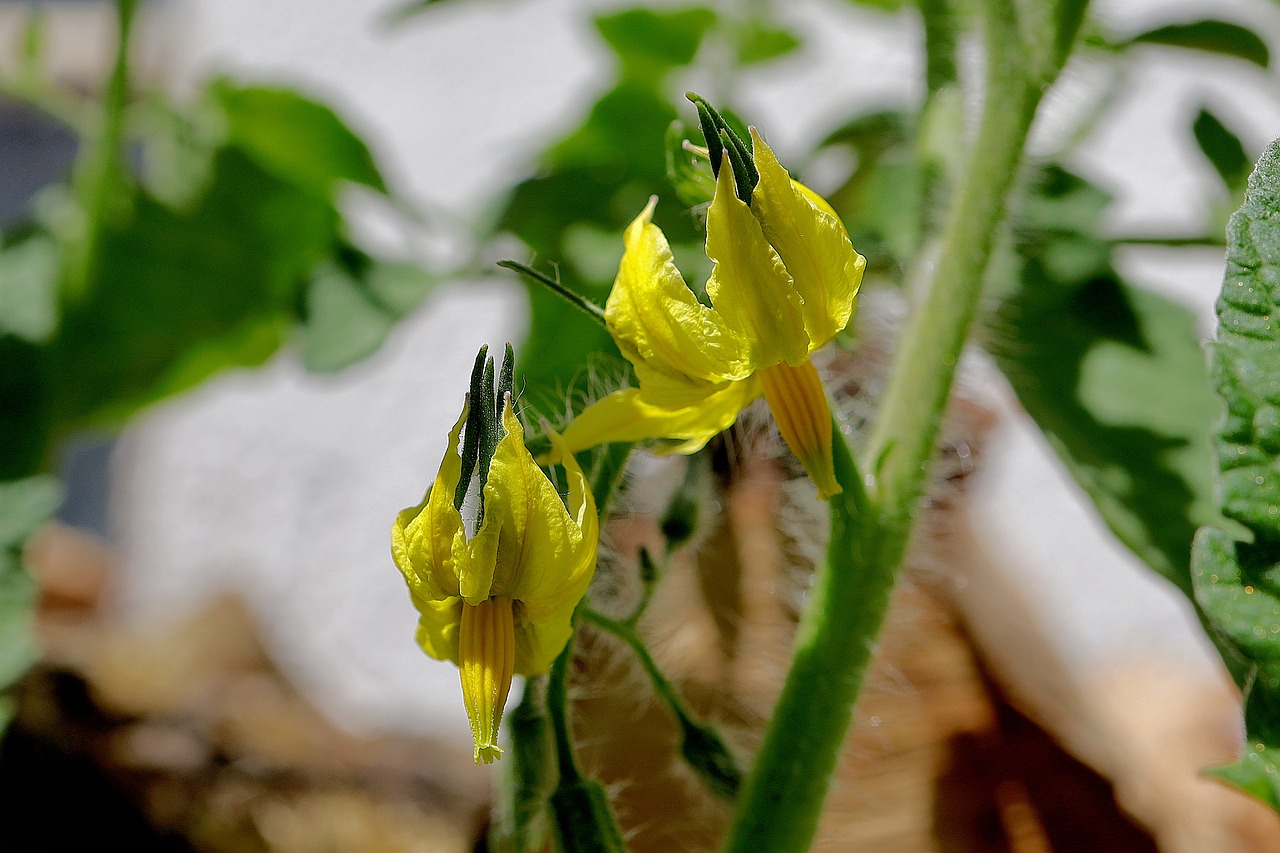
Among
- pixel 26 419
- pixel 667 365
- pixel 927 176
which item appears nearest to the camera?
pixel 667 365

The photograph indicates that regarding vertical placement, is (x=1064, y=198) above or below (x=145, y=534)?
above

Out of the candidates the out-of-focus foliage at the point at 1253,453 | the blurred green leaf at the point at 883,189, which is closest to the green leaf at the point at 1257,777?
the out-of-focus foliage at the point at 1253,453

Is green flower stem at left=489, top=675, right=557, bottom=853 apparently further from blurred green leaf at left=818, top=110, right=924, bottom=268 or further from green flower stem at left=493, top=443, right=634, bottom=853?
blurred green leaf at left=818, top=110, right=924, bottom=268

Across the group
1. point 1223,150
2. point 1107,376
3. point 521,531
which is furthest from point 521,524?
point 1223,150

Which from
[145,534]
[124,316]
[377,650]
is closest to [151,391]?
[124,316]

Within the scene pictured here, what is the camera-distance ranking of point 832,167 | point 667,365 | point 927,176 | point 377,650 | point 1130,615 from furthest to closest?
point 377,650 < point 1130,615 < point 832,167 < point 927,176 < point 667,365

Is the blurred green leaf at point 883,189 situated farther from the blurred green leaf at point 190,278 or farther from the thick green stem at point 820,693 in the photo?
the blurred green leaf at point 190,278

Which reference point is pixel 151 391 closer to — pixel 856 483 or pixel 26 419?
pixel 26 419

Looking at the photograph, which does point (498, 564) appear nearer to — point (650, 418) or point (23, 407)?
point (650, 418)
